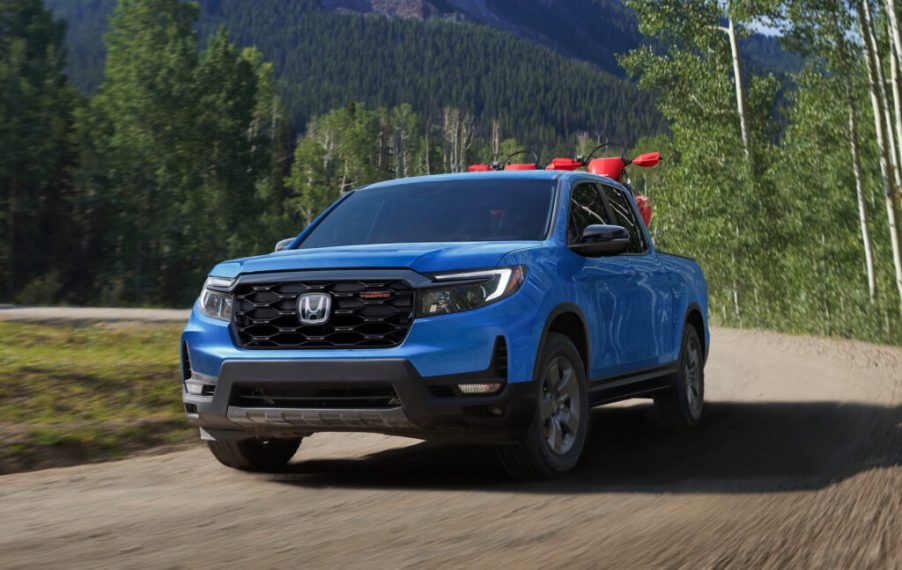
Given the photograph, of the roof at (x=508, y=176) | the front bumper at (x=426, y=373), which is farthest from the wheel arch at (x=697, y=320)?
the front bumper at (x=426, y=373)

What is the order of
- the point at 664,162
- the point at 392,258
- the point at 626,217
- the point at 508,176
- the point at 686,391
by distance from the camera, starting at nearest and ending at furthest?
the point at 392,258 < the point at 508,176 < the point at 626,217 < the point at 686,391 < the point at 664,162

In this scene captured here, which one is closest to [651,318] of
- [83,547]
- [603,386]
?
[603,386]

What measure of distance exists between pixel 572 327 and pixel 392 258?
4.45ft

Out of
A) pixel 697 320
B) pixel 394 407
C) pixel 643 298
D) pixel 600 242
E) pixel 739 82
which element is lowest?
pixel 697 320

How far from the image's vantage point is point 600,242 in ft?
24.8

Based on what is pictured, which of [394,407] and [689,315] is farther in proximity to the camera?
[689,315]

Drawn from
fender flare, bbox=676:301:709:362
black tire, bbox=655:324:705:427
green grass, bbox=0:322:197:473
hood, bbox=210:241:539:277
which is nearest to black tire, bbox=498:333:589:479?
hood, bbox=210:241:539:277

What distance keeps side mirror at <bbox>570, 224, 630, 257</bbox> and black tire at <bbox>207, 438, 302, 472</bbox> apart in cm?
226

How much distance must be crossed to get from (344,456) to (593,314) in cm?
205

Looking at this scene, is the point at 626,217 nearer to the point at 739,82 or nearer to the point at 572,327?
the point at 572,327

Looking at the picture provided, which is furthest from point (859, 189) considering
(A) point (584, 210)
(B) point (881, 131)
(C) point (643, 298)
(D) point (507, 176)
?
(D) point (507, 176)

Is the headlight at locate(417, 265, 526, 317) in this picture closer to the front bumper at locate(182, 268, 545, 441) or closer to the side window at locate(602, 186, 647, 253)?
the front bumper at locate(182, 268, 545, 441)

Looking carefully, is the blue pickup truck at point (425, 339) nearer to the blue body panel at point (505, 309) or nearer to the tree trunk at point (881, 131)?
the blue body panel at point (505, 309)

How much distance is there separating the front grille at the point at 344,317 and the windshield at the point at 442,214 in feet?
3.78
